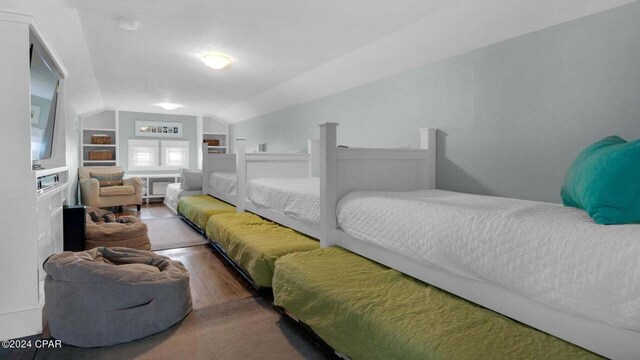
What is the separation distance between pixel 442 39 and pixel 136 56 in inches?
125

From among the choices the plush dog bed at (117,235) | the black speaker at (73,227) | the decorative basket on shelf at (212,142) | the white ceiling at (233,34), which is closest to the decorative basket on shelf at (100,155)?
the decorative basket on shelf at (212,142)

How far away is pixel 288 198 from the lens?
2.70 meters

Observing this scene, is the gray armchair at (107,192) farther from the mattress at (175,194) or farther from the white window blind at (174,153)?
the white window blind at (174,153)

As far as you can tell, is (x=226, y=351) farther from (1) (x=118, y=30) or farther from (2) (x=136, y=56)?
(2) (x=136, y=56)

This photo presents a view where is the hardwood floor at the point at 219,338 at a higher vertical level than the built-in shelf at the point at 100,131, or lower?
lower

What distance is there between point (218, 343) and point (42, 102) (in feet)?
5.75

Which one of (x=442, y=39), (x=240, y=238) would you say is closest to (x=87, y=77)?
(x=240, y=238)

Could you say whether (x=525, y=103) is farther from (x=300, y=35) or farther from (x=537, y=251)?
(x=300, y=35)

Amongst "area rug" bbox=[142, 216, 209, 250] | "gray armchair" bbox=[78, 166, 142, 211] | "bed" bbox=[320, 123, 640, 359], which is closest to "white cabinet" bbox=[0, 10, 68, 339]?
"bed" bbox=[320, 123, 640, 359]

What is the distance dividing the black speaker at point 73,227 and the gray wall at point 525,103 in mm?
2774

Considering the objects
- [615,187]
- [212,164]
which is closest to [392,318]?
[615,187]

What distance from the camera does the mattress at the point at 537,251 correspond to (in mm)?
914

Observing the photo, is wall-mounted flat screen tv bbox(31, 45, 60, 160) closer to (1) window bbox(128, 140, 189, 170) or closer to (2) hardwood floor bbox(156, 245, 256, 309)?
(2) hardwood floor bbox(156, 245, 256, 309)

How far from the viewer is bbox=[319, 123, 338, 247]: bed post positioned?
2.16 meters
